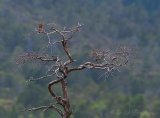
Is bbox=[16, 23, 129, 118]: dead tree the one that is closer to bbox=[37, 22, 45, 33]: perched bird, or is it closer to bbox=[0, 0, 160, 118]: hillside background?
bbox=[37, 22, 45, 33]: perched bird

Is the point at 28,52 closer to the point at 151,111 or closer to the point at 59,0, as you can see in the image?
the point at 151,111

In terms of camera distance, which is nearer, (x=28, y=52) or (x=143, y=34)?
(x=28, y=52)

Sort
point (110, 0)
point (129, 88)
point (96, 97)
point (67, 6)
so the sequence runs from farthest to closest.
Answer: point (110, 0), point (67, 6), point (129, 88), point (96, 97)

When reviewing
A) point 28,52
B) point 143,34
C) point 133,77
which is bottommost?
point 28,52

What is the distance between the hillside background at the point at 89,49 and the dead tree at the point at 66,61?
20.6m

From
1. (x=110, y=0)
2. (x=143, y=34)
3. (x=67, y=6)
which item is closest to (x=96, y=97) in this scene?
(x=143, y=34)

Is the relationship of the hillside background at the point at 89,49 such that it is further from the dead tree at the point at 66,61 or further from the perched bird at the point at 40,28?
the perched bird at the point at 40,28

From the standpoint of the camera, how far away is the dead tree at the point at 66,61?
268 inches

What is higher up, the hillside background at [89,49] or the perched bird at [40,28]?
the hillside background at [89,49]

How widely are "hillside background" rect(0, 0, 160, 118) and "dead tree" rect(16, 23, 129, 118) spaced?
67.7ft

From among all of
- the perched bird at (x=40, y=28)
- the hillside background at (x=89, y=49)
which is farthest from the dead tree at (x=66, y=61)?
the hillside background at (x=89, y=49)

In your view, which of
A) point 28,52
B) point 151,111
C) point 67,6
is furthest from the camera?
point 67,6

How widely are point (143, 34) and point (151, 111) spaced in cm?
4739

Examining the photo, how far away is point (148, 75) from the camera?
6838cm
